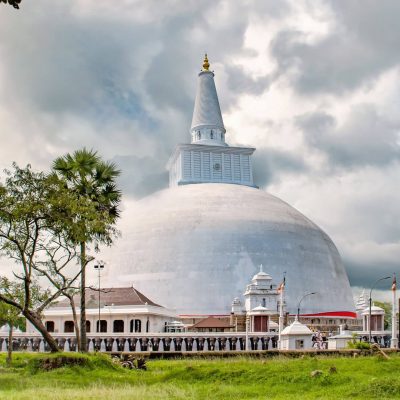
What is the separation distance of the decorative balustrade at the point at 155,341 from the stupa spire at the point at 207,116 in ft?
116

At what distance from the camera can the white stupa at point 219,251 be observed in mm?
65500

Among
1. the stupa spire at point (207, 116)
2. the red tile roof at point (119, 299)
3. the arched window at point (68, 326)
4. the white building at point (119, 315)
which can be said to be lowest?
the arched window at point (68, 326)

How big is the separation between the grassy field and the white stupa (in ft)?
111

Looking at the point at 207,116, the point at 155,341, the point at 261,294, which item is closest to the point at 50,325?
the point at 155,341

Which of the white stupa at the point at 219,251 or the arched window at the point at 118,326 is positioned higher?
the white stupa at the point at 219,251

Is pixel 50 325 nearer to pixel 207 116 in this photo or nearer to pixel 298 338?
pixel 298 338

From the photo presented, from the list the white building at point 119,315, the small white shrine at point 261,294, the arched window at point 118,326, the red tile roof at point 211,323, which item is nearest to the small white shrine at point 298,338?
the small white shrine at point 261,294

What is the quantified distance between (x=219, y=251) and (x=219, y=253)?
22 centimetres

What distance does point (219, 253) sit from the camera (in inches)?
2638

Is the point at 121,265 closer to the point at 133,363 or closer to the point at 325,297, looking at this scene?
the point at 325,297

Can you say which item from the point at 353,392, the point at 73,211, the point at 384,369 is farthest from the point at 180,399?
the point at 73,211

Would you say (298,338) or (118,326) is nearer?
(298,338)

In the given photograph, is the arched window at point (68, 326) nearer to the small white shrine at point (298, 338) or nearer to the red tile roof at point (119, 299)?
the red tile roof at point (119, 299)

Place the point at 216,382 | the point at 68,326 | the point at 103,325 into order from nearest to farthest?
the point at 216,382 → the point at 103,325 → the point at 68,326
